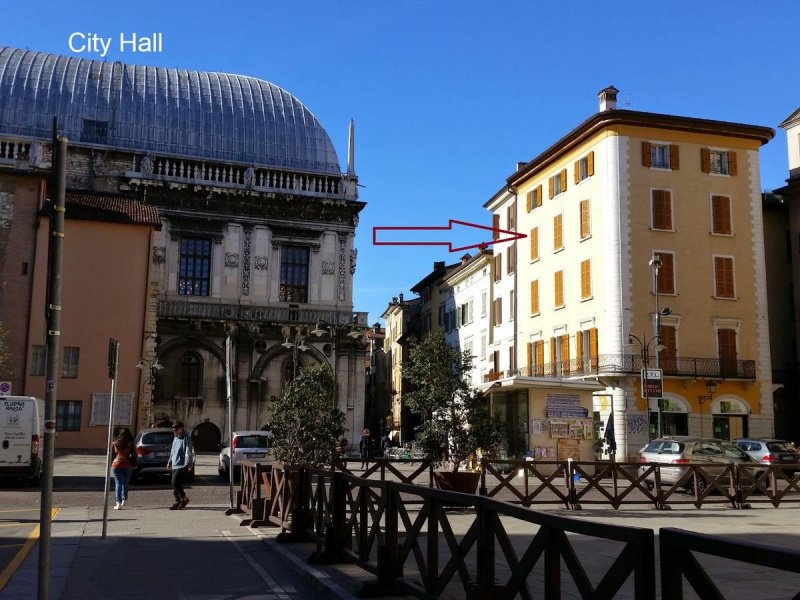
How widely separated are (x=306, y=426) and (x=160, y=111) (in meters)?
36.2

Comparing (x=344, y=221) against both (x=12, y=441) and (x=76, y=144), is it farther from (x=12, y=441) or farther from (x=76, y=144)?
(x=12, y=441)

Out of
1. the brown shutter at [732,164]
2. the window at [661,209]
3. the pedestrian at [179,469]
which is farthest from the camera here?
the brown shutter at [732,164]

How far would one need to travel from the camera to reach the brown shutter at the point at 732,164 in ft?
128

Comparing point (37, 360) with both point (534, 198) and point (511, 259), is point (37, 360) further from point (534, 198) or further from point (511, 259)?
point (534, 198)

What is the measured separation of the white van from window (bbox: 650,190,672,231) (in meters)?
27.6

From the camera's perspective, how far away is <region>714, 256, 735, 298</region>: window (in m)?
37.8

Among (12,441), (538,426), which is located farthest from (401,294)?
(12,441)

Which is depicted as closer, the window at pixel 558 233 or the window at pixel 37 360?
the window at pixel 37 360

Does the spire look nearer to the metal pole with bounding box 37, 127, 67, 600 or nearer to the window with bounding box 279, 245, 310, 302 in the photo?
the window with bounding box 279, 245, 310, 302

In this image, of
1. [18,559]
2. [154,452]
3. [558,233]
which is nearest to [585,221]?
[558,233]

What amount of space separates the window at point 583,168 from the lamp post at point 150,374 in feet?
74.2

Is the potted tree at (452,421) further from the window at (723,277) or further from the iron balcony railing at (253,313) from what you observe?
the iron balcony railing at (253,313)

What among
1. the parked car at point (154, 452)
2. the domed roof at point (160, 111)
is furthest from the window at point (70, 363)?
the domed roof at point (160, 111)

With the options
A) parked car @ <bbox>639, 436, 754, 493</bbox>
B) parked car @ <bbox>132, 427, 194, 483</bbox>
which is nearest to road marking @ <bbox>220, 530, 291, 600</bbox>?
parked car @ <bbox>132, 427, 194, 483</bbox>
